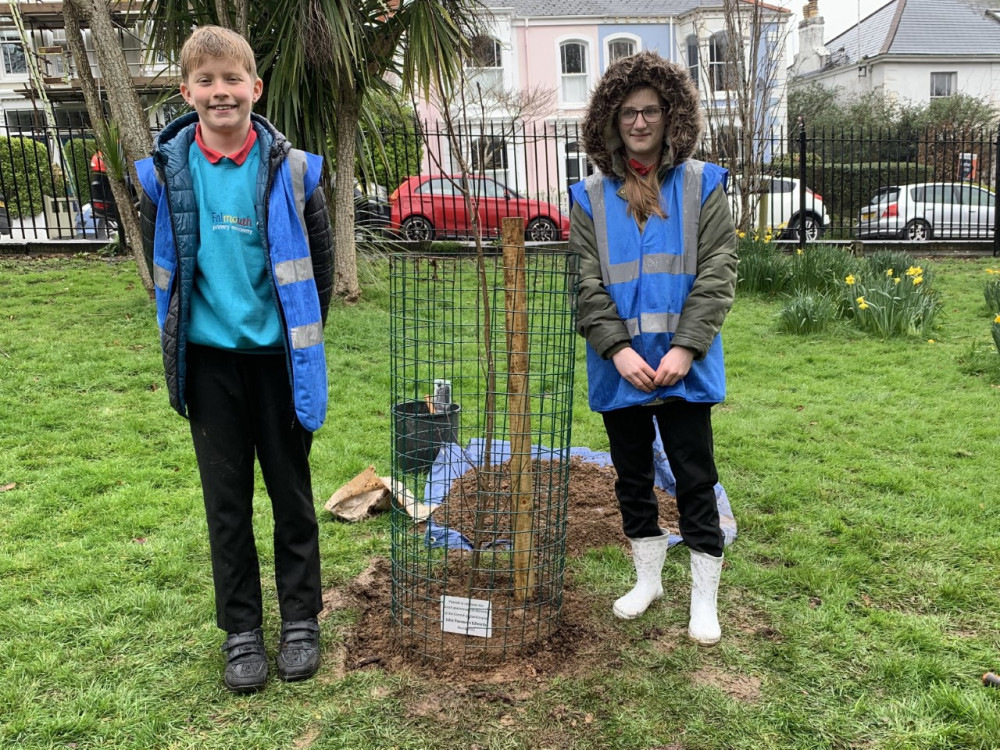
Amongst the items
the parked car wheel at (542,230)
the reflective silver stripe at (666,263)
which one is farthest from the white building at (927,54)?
the reflective silver stripe at (666,263)

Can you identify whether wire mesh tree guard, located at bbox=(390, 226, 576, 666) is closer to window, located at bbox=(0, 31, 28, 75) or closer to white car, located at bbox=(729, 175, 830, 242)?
white car, located at bbox=(729, 175, 830, 242)

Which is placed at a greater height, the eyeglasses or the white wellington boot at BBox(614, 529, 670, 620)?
the eyeglasses

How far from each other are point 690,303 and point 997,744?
141 cm

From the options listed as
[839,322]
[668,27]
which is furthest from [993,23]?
[839,322]

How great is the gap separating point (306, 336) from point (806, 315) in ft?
18.5

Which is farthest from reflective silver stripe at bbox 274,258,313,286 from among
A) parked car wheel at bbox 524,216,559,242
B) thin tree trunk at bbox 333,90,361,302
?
parked car wheel at bbox 524,216,559,242

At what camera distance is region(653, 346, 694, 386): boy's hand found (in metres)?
2.35

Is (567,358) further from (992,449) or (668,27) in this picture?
(668,27)

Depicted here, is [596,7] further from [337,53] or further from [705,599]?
[705,599]

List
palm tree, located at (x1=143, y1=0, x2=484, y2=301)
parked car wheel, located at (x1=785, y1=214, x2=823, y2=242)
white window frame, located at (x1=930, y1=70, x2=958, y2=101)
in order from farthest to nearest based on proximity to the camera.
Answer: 1. white window frame, located at (x1=930, y1=70, x2=958, y2=101)
2. parked car wheel, located at (x1=785, y1=214, x2=823, y2=242)
3. palm tree, located at (x1=143, y1=0, x2=484, y2=301)

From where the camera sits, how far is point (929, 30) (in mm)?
30750

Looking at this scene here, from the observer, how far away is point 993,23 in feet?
103

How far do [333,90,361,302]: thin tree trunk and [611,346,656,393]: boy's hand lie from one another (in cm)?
512

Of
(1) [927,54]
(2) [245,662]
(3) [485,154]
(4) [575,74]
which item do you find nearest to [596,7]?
(4) [575,74]
